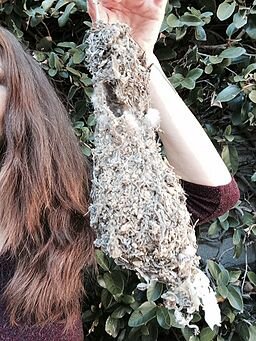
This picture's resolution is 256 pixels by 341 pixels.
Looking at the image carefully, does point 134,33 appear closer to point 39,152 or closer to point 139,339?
point 39,152

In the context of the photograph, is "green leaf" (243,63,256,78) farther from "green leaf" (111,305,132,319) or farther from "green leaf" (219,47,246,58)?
"green leaf" (111,305,132,319)

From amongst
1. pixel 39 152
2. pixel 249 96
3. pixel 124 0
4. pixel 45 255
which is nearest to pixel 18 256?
pixel 45 255

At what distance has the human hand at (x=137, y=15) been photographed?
2.73ft

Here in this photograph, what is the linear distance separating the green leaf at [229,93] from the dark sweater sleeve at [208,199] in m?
0.30

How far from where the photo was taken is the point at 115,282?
124 cm

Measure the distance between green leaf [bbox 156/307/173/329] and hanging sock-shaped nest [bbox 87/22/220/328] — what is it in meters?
0.38

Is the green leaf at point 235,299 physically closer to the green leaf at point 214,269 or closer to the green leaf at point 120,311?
the green leaf at point 214,269

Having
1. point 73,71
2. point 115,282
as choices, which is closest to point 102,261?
point 115,282

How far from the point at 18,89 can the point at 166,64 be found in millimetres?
483

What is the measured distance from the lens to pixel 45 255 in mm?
1015

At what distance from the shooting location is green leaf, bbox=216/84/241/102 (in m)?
1.25

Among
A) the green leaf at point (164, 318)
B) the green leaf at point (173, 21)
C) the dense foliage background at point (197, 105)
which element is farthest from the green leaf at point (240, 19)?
the green leaf at point (164, 318)

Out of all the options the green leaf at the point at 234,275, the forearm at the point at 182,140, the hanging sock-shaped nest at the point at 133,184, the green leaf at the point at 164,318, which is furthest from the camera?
the green leaf at the point at 234,275

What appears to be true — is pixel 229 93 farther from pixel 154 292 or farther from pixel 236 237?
pixel 154 292
